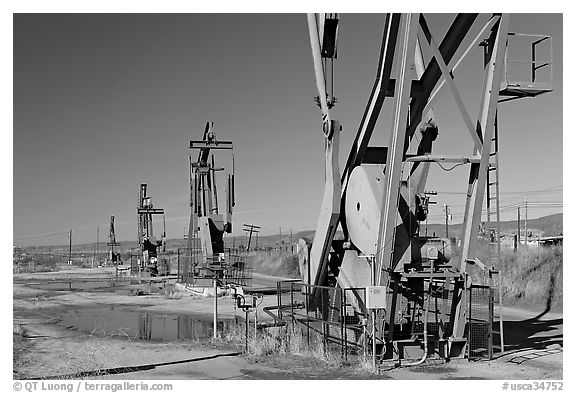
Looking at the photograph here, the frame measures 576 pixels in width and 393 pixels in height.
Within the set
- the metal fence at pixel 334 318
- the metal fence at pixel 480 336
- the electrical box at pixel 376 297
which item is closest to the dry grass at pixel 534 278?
the metal fence at pixel 480 336

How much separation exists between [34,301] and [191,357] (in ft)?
48.7

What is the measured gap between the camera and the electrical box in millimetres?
10422

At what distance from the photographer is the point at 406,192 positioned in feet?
37.9

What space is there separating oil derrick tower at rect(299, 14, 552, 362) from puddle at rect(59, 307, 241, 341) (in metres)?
4.85

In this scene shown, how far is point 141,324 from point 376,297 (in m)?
9.83

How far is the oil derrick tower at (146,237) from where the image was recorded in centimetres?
4244

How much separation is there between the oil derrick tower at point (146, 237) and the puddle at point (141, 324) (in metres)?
20.5

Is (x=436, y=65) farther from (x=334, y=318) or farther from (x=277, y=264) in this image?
(x=277, y=264)

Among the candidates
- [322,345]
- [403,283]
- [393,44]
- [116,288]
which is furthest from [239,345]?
[116,288]

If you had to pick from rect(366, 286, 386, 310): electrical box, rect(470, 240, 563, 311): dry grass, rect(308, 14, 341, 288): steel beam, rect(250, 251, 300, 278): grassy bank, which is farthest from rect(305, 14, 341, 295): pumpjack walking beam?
rect(250, 251, 300, 278): grassy bank

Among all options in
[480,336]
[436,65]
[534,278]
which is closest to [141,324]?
[480,336]

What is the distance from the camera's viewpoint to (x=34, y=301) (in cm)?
2478

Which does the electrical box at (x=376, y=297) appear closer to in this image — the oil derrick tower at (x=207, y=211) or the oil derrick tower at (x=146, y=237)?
the oil derrick tower at (x=207, y=211)

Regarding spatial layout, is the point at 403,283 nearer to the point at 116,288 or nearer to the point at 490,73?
the point at 490,73
